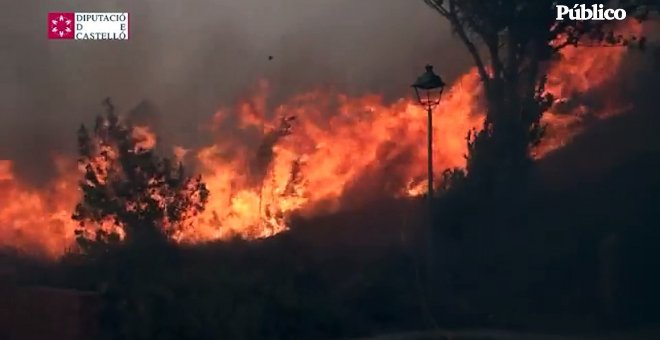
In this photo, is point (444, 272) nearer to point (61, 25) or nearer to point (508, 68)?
point (508, 68)

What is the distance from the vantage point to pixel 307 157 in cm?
510

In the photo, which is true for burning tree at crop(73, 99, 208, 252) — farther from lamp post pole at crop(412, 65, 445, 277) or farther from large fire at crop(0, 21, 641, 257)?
lamp post pole at crop(412, 65, 445, 277)

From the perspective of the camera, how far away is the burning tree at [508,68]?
16.6 ft

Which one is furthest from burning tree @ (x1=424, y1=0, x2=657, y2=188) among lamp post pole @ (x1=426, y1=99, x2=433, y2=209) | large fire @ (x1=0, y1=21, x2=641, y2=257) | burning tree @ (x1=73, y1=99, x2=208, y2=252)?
burning tree @ (x1=73, y1=99, x2=208, y2=252)

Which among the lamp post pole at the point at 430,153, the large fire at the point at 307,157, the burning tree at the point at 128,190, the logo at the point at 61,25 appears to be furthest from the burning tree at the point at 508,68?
the logo at the point at 61,25

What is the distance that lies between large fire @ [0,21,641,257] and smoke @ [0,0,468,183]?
9 centimetres

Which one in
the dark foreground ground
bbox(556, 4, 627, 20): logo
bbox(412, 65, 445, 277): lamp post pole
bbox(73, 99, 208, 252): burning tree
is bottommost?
the dark foreground ground

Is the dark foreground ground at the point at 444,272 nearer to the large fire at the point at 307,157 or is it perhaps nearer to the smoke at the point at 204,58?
the large fire at the point at 307,157

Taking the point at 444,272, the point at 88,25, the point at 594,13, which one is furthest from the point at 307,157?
the point at 594,13

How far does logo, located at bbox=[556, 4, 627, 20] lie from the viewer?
16.3ft

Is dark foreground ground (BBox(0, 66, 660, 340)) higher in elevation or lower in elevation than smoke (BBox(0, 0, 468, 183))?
lower

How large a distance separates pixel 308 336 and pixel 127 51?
1615 millimetres

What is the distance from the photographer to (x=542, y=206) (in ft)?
16.7

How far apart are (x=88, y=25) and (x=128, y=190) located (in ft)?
2.65
